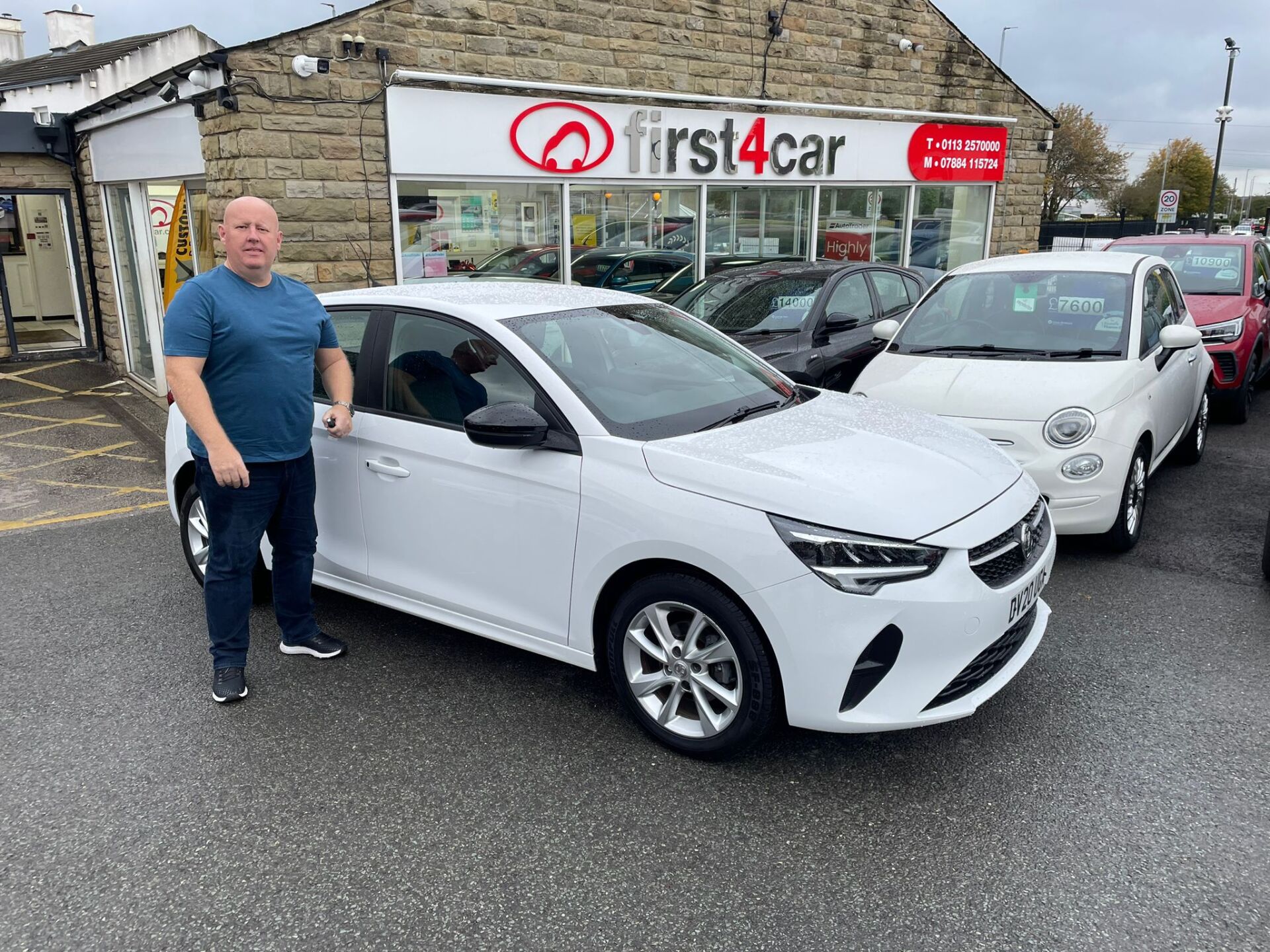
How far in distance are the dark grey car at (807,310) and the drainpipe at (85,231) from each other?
8596 millimetres

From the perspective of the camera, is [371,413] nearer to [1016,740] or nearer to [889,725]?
[889,725]

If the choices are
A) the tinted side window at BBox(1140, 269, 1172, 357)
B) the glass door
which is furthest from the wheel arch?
the glass door

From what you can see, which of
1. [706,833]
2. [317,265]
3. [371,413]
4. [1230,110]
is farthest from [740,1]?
[1230,110]

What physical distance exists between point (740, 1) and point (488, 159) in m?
3.81

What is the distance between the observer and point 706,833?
2.96m

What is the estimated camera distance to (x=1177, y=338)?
560 centimetres

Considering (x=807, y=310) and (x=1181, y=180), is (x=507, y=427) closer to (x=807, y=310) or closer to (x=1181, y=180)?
(x=807, y=310)

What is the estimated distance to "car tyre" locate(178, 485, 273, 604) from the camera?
15.6ft

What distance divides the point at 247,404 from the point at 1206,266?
9.35 m

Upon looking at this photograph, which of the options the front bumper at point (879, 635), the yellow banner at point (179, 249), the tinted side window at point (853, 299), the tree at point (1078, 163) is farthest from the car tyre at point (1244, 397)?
the tree at point (1078, 163)

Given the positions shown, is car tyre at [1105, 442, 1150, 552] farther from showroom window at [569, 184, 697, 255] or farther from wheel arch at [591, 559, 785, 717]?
showroom window at [569, 184, 697, 255]

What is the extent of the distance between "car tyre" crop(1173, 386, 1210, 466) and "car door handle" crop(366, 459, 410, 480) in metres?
5.85

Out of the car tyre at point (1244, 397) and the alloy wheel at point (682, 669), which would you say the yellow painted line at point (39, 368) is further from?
the car tyre at point (1244, 397)

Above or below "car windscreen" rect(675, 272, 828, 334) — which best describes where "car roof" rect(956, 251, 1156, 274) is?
above
